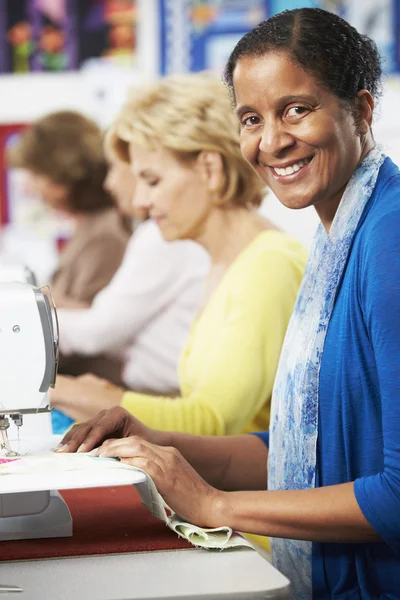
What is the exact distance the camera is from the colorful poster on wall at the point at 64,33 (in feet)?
15.9

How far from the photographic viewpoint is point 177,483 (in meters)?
1.23

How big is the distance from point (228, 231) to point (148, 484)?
1363mm

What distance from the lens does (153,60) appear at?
472cm

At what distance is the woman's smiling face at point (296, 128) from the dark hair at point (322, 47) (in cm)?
1

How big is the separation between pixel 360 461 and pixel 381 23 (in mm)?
3372

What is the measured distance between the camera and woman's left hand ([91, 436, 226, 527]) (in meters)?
1.22

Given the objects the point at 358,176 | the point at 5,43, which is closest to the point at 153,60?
the point at 5,43

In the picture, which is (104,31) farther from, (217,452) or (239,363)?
(217,452)

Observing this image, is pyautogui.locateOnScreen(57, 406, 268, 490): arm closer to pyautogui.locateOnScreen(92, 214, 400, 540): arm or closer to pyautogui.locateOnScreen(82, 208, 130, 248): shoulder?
pyautogui.locateOnScreen(92, 214, 400, 540): arm

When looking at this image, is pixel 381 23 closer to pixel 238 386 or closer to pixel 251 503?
pixel 238 386

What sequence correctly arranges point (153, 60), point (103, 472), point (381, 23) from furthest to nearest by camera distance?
point (153, 60) → point (381, 23) → point (103, 472)

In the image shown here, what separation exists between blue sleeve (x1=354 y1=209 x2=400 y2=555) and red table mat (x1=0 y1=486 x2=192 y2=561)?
25 cm

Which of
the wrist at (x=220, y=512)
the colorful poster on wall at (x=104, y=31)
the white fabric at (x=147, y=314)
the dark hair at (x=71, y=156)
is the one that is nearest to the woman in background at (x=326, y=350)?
the wrist at (x=220, y=512)

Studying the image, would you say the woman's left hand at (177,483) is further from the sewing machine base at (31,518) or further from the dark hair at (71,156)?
the dark hair at (71,156)
